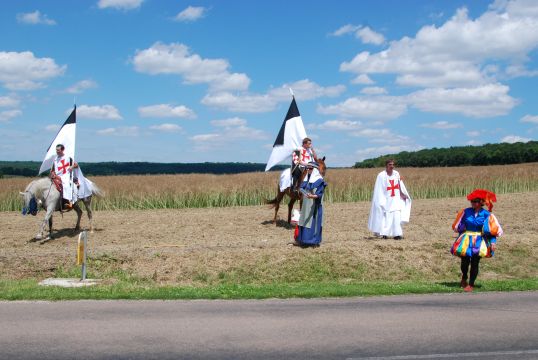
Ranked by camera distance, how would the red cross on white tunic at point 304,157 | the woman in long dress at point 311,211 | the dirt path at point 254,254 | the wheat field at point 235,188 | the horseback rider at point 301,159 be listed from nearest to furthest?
1. the dirt path at point 254,254
2. the woman in long dress at point 311,211
3. the horseback rider at point 301,159
4. the red cross on white tunic at point 304,157
5. the wheat field at point 235,188

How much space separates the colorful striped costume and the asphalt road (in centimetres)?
91

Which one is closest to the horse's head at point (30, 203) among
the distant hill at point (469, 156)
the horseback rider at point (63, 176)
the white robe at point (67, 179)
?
the horseback rider at point (63, 176)

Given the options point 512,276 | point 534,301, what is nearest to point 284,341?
point 534,301

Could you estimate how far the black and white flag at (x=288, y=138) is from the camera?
17.9 metres

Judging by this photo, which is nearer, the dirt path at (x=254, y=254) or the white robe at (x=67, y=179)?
the dirt path at (x=254, y=254)

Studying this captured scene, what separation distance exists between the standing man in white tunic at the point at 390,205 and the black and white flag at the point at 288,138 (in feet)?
10.4

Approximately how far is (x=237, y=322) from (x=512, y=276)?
7.72 metres

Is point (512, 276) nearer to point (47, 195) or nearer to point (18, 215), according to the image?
point (47, 195)

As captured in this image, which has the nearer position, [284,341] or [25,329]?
[284,341]

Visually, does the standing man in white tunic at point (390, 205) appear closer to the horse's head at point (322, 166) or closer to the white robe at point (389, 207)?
the white robe at point (389, 207)

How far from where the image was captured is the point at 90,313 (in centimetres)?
894

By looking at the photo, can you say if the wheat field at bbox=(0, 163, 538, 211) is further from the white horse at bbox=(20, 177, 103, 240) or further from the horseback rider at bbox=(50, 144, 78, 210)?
the horseback rider at bbox=(50, 144, 78, 210)

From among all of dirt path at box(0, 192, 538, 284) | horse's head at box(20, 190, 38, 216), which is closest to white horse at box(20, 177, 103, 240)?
horse's head at box(20, 190, 38, 216)

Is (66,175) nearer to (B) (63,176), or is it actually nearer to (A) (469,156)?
(B) (63,176)
